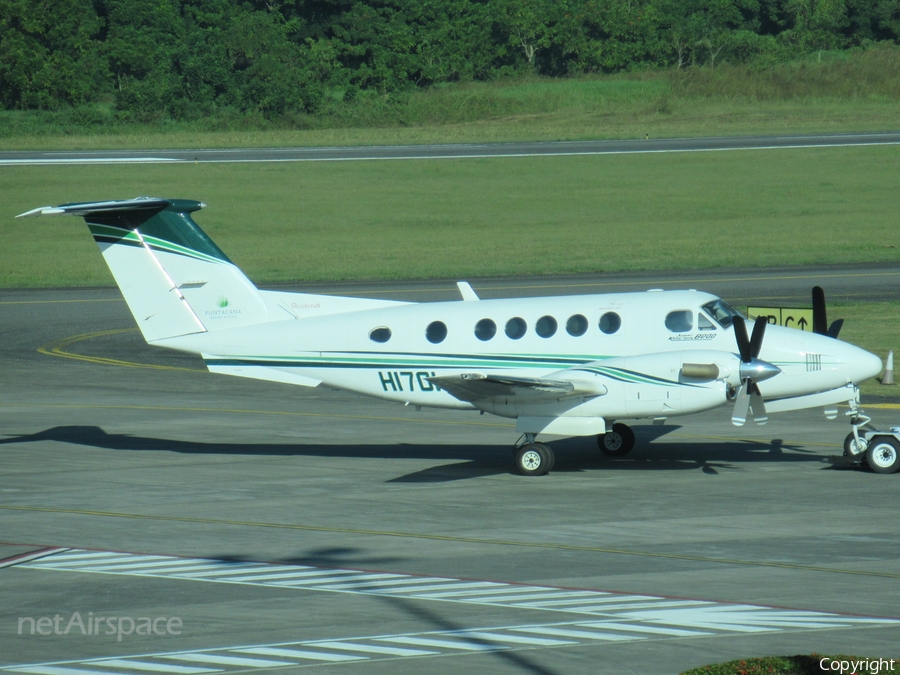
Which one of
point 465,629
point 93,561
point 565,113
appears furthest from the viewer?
point 565,113

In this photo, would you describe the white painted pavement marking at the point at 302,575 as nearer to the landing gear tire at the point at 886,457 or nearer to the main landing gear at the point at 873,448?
the main landing gear at the point at 873,448

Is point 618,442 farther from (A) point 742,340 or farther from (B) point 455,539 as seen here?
(B) point 455,539

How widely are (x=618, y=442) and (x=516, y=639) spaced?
937 centimetres

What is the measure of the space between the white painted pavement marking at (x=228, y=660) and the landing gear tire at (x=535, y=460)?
8.28 m

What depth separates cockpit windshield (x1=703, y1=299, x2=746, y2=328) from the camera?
58.2 feet

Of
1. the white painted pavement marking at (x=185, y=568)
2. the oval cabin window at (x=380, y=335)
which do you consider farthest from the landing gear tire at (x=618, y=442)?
the white painted pavement marking at (x=185, y=568)

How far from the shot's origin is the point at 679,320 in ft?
58.7

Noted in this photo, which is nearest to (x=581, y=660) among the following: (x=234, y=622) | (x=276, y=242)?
(x=234, y=622)

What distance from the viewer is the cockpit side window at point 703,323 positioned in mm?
17734

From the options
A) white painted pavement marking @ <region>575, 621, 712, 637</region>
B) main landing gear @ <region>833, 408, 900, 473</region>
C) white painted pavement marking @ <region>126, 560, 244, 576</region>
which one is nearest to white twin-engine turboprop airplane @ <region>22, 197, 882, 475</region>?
main landing gear @ <region>833, 408, 900, 473</region>

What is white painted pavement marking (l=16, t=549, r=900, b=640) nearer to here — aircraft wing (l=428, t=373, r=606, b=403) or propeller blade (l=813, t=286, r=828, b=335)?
aircraft wing (l=428, t=373, r=606, b=403)

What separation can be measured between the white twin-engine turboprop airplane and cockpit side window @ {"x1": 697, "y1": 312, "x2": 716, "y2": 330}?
0.05ft

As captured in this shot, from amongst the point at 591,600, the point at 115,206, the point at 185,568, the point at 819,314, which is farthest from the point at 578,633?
the point at 115,206

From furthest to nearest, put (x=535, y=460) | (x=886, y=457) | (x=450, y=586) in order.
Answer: (x=535, y=460)
(x=886, y=457)
(x=450, y=586)
